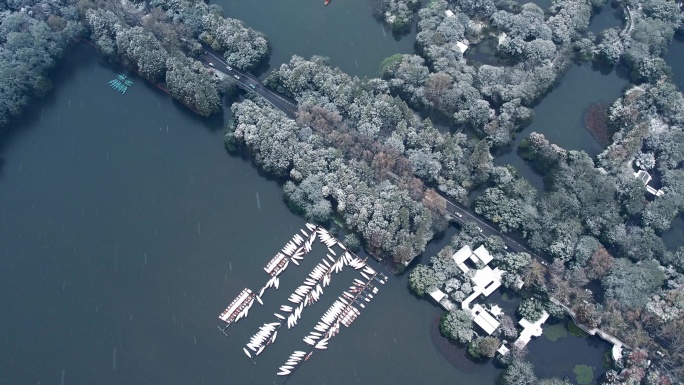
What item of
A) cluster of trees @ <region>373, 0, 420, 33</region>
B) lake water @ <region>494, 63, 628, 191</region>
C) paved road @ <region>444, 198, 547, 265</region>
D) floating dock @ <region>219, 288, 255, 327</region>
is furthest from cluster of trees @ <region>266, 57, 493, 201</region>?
floating dock @ <region>219, 288, 255, 327</region>

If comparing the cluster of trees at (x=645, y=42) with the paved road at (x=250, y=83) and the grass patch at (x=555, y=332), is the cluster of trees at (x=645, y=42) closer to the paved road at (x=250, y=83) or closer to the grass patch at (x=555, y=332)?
the grass patch at (x=555, y=332)

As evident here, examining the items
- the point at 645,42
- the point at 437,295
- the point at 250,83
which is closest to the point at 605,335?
the point at 437,295

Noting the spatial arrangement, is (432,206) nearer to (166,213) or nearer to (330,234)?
(330,234)

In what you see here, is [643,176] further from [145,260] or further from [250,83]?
[145,260]

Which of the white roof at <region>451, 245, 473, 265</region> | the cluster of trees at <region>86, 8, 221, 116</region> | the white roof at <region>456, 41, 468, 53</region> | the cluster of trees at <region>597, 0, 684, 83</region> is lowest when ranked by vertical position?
the cluster of trees at <region>86, 8, 221, 116</region>

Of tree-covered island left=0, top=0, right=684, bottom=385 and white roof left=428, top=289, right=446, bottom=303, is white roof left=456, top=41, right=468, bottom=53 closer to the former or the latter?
tree-covered island left=0, top=0, right=684, bottom=385

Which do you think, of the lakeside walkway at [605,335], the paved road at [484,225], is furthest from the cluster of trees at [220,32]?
the lakeside walkway at [605,335]

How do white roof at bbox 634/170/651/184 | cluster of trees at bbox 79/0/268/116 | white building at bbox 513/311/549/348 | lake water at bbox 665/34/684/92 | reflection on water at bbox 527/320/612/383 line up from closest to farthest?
reflection on water at bbox 527/320/612/383 → white building at bbox 513/311/549/348 → white roof at bbox 634/170/651/184 → cluster of trees at bbox 79/0/268/116 → lake water at bbox 665/34/684/92

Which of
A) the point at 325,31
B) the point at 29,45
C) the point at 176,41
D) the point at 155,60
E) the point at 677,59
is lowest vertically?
the point at 29,45
